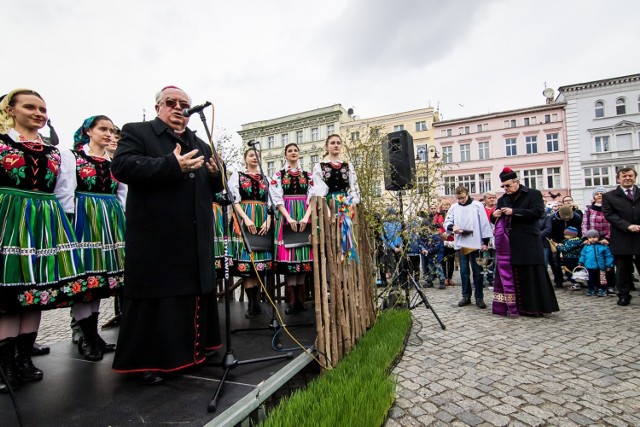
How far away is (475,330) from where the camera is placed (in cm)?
449

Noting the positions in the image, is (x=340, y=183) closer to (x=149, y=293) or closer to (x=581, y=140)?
(x=149, y=293)

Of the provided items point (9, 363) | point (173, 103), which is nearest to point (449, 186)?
point (173, 103)

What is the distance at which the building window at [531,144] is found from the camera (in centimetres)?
3118

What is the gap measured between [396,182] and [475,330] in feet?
7.85

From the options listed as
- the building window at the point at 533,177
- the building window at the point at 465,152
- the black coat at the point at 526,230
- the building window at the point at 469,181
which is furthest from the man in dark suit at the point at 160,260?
the building window at the point at 465,152

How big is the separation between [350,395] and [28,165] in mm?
2740

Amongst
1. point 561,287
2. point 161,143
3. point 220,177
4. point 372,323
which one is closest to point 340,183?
point 372,323

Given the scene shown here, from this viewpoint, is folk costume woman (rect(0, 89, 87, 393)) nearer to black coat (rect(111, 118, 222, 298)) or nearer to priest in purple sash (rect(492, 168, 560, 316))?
black coat (rect(111, 118, 222, 298))

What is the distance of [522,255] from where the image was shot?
5.02 meters

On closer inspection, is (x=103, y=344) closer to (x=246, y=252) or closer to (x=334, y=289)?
(x=246, y=252)

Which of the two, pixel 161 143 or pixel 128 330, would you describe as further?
pixel 161 143

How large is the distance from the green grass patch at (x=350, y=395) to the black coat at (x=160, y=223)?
986 millimetres

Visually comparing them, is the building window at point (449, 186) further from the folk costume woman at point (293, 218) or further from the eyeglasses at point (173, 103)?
the eyeglasses at point (173, 103)

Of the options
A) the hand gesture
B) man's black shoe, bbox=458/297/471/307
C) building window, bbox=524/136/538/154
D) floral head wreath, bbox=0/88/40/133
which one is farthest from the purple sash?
building window, bbox=524/136/538/154
